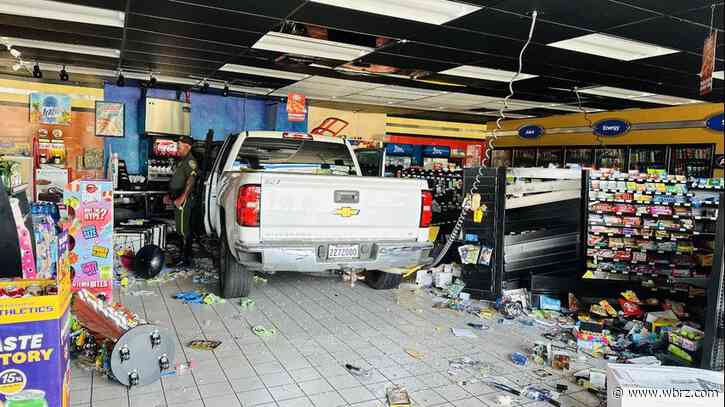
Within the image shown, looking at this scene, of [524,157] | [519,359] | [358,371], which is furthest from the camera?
[524,157]

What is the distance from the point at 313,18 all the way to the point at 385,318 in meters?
3.16

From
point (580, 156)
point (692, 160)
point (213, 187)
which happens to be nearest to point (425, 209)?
point (213, 187)

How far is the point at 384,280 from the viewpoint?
582 centimetres

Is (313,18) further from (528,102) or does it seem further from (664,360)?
(528,102)

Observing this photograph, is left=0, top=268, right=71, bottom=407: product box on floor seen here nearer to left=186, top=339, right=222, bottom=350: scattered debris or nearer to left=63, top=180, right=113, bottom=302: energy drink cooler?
left=186, top=339, right=222, bottom=350: scattered debris

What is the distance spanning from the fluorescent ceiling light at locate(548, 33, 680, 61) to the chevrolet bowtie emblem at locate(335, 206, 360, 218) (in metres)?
3.32

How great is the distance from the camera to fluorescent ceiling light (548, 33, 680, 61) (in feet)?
19.0

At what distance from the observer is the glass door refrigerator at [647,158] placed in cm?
1088

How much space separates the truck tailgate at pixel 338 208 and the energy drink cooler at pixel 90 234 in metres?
1.85

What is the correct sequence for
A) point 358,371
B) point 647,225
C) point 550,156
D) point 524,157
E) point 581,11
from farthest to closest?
point 524,157, point 550,156, point 647,225, point 581,11, point 358,371

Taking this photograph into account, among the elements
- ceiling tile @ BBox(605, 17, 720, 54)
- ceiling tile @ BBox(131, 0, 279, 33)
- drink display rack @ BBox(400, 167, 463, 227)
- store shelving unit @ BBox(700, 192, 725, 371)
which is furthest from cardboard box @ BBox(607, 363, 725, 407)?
drink display rack @ BBox(400, 167, 463, 227)

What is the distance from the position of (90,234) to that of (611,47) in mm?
6188

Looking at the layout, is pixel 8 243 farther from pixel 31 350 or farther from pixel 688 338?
pixel 688 338

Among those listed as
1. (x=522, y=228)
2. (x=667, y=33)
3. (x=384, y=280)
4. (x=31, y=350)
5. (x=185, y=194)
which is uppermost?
(x=667, y=33)
